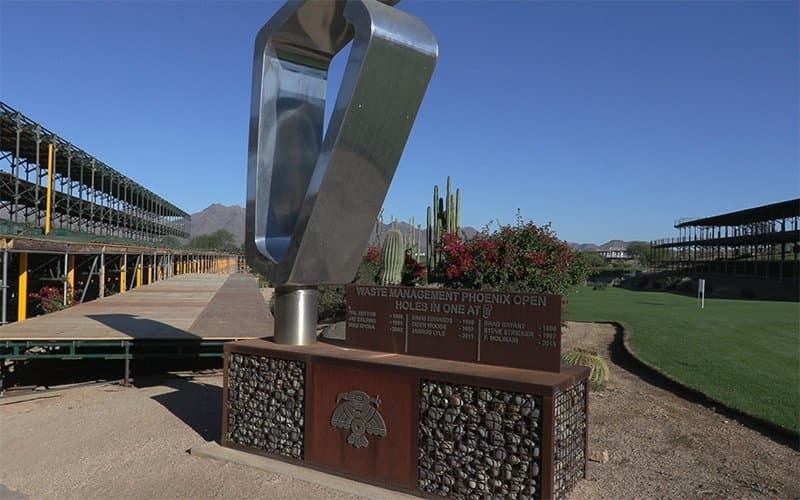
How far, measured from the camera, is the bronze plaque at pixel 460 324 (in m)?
5.67

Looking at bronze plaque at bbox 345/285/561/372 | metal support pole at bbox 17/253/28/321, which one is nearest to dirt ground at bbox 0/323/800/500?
bronze plaque at bbox 345/285/561/372

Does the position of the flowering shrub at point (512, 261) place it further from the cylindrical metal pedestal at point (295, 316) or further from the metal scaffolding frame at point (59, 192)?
the metal scaffolding frame at point (59, 192)

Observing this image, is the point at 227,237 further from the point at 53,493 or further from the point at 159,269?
the point at 53,493

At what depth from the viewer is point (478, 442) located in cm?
541

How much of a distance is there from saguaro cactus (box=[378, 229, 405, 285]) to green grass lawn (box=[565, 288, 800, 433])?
6272 mm

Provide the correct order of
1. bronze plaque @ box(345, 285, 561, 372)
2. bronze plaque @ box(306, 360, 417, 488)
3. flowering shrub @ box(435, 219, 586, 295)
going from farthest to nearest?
1. flowering shrub @ box(435, 219, 586, 295)
2. bronze plaque @ box(306, 360, 417, 488)
3. bronze plaque @ box(345, 285, 561, 372)

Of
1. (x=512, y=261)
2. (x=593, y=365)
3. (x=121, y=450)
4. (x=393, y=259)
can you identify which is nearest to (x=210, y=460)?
(x=121, y=450)

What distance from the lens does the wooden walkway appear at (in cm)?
1141

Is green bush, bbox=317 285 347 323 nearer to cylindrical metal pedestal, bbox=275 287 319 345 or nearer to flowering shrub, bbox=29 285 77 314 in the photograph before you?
flowering shrub, bbox=29 285 77 314

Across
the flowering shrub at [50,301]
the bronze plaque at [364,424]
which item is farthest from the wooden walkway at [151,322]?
the bronze plaque at [364,424]

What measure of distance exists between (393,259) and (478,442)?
14.2 m

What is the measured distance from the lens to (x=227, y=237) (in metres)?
137

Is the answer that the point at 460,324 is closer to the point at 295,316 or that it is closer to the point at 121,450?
the point at 295,316

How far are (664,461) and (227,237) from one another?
449 ft
